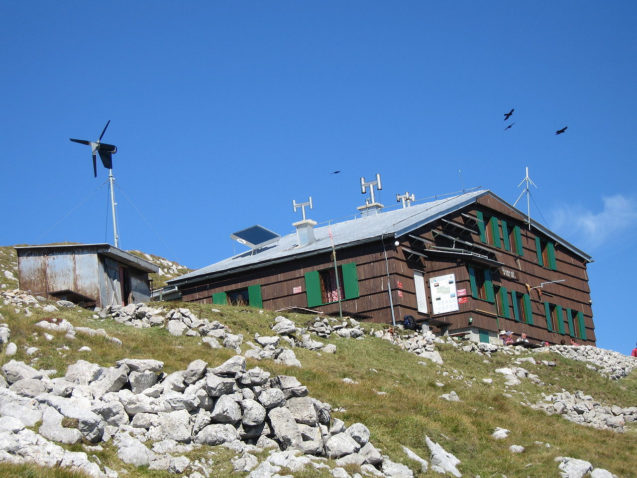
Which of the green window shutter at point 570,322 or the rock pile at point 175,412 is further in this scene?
the green window shutter at point 570,322

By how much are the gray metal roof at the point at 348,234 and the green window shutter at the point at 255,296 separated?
98 centimetres

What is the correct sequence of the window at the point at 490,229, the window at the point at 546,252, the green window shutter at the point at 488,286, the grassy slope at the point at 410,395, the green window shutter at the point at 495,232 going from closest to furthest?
the grassy slope at the point at 410,395
the green window shutter at the point at 488,286
the window at the point at 490,229
the green window shutter at the point at 495,232
the window at the point at 546,252

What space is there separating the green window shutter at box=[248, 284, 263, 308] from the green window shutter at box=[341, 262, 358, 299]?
4691mm

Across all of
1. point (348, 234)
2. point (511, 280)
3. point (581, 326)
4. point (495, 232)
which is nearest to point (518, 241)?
point (495, 232)

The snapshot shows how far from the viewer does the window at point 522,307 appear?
46909 millimetres

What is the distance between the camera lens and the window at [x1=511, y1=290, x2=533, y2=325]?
4691 centimetres

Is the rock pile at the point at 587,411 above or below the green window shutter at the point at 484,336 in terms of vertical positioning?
below

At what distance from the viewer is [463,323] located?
41281mm

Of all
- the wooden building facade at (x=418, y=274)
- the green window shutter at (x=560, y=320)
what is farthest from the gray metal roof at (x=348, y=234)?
the green window shutter at (x=560, y=320)

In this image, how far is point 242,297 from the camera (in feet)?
148

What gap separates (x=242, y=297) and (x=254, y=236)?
482cm

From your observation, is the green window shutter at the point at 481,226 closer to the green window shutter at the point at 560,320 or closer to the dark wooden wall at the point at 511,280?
the dark wooden wall at the point at 511,280

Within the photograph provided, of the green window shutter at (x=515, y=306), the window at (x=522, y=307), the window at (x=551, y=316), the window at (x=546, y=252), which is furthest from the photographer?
the window at (x=546, y=252)

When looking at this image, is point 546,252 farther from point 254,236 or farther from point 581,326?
point 254,236
